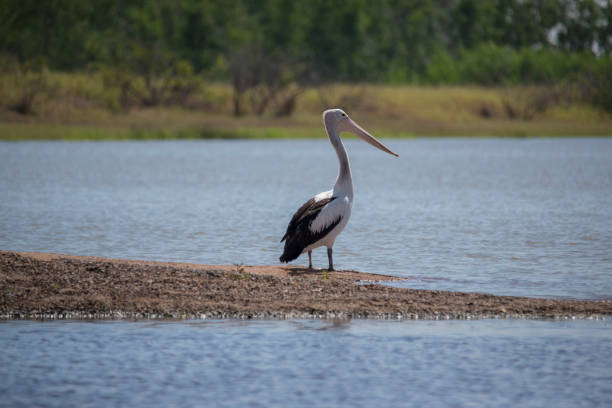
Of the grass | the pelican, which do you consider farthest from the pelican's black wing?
the grass

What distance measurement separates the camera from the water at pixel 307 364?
6.68 metres

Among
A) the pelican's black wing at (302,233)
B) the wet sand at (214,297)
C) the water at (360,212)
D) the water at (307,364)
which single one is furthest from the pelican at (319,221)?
the water at (307,364)

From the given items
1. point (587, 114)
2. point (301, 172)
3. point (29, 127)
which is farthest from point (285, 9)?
point (301, 172)

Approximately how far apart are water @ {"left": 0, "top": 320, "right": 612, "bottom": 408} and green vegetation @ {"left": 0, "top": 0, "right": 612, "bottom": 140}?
4024cm

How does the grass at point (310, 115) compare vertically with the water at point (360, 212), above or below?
above

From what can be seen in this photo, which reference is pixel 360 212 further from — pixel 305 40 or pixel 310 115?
pixel 305 40

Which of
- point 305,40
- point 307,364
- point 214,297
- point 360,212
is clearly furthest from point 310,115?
point 307,364

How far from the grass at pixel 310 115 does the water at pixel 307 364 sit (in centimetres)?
3987

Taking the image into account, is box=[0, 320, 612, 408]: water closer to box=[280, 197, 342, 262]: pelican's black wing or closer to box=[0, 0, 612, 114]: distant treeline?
box=[280, 197, 342, 262]: pelican's black wing

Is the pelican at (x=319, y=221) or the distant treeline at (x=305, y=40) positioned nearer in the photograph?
the pelican at (x=319, y=221)

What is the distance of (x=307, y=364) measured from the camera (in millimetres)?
7516

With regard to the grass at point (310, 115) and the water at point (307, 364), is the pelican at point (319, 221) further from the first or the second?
the grass at point (310, 115)

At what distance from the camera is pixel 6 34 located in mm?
55312

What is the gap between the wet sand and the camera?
910 cm
